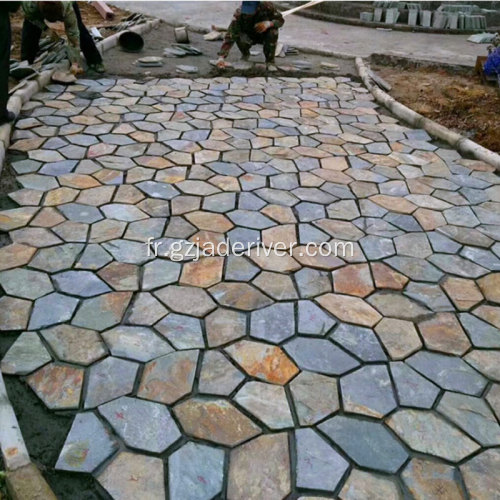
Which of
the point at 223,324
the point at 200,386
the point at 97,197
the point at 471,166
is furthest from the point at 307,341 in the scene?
the point at 471,166

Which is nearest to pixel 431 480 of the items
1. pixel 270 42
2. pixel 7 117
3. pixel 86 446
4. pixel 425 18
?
pixel 86 446

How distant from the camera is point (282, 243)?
13.6 ft

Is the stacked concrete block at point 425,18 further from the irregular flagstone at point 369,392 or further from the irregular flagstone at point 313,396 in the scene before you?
the irregular flagstone at point 313,396

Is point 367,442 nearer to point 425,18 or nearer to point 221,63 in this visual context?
point 221,63

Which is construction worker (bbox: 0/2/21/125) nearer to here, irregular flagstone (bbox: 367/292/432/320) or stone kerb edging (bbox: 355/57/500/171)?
irregular flagstone (bbox: 367/292/432/320)

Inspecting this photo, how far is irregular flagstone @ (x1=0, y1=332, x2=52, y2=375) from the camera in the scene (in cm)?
289

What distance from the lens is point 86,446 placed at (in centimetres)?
249

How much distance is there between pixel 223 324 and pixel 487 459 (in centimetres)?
169

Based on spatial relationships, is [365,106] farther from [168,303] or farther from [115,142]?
[168,303]

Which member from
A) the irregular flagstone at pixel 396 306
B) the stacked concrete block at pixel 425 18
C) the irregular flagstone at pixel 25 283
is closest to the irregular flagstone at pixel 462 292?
the irregular flagstone at pixel 396 306

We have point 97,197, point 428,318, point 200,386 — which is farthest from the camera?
point 97,197

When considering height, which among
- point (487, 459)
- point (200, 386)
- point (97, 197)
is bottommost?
point (487, 459)

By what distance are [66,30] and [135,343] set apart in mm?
6243

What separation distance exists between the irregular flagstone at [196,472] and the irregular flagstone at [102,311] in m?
1.09
